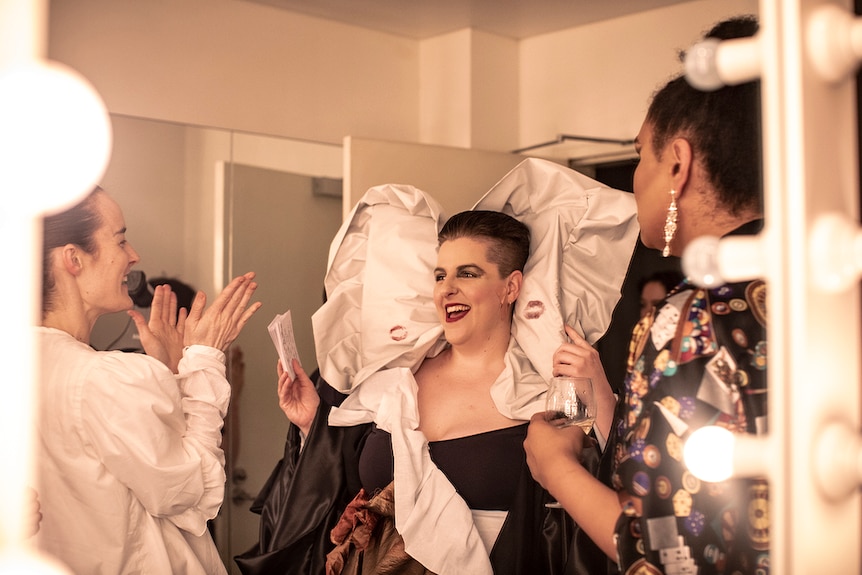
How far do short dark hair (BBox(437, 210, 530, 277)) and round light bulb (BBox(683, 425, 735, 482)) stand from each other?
1.46 meters

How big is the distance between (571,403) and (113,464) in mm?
786

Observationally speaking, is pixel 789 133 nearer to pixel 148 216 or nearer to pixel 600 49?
pixel 148 216

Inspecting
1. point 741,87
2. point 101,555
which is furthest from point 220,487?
point 741,87

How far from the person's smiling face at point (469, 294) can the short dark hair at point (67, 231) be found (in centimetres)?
72

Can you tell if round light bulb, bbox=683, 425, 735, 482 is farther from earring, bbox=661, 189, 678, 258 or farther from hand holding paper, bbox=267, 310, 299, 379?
hand holding paper, bbox=267, 310, 299, 379

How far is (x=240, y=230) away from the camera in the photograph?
9.21 ft

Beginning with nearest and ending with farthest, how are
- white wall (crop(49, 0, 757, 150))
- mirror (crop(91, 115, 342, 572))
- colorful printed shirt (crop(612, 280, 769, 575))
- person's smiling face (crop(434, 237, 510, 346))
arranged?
colorful printed shirt (crop(612, 280, 769, 575))
person's smiling face (crop(434, 237, 510, 346))
mirror (crop(91, 115, 342, 572))
white wall (crop(49, 0, 757, 150))

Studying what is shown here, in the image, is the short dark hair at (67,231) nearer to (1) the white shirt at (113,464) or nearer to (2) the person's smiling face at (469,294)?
(1) the white shirt at (113,464)

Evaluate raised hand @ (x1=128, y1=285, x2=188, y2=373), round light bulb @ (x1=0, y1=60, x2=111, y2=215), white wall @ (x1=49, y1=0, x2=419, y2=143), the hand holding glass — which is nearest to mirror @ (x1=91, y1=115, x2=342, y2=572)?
white wall @ (x1=49, y1=0, x2=419, y2=143)

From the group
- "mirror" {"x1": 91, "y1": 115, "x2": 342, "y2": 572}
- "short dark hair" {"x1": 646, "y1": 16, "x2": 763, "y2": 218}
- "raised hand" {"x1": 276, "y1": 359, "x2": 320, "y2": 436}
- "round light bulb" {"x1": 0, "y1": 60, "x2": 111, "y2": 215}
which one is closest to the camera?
"round light bulb" {"x1": 0, "y1": 60, "x2": 111, "y2": 215}

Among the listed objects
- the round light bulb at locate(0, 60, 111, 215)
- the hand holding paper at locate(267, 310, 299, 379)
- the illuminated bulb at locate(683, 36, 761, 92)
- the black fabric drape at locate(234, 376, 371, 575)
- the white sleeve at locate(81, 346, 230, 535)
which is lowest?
the black fabric drape at locate(234, 376, 371, 575)

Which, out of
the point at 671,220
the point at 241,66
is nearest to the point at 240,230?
the point at 241,66

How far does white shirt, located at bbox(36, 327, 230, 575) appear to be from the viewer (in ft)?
5.11

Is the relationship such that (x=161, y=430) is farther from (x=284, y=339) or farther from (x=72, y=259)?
(x=284, y=339)
